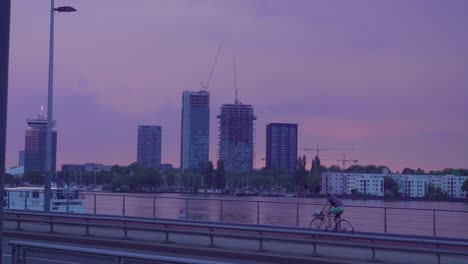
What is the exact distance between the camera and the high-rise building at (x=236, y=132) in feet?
263

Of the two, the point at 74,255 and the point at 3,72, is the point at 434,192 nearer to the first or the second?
the point at 74,255

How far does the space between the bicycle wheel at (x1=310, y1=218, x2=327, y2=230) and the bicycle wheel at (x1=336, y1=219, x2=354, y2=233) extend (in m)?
0.61

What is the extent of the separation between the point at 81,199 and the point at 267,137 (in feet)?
91.2

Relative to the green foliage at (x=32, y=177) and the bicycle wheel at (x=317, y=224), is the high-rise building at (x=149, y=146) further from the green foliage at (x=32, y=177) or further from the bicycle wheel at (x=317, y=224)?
the bicycle wheel at (x=317, y=224)

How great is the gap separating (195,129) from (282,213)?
64.1m

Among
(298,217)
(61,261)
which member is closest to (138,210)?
(298,217)

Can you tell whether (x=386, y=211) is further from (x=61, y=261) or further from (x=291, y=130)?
(x=291, y=130)

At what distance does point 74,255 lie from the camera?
10.5 m

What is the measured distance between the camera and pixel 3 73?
7516 mm

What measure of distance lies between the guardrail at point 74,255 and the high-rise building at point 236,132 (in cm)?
6588

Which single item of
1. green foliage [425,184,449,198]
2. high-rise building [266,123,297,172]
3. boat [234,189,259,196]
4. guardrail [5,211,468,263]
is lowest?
guardrail [5,211,468,263]

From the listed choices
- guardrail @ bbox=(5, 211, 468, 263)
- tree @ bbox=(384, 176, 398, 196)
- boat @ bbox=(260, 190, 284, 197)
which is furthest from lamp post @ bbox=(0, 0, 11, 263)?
boat @ bbox=(260, 190, 284, 197)

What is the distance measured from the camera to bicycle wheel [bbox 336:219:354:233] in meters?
24.0

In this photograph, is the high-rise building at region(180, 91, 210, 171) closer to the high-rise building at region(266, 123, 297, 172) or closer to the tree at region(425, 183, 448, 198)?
the high-rise building at region(266, 123, 297, 172)
